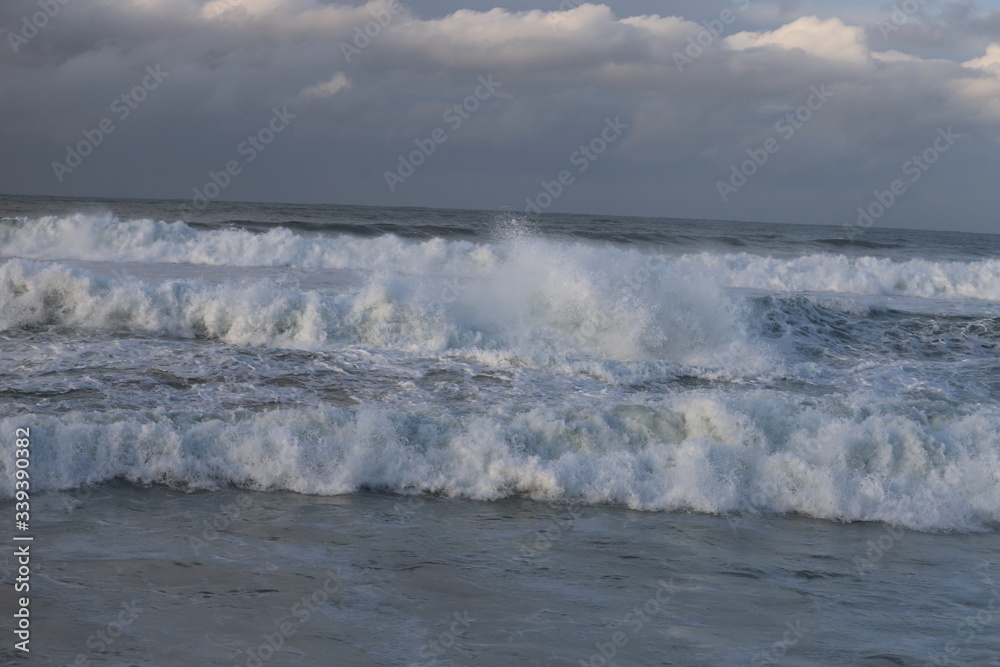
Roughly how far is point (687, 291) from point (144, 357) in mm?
8791

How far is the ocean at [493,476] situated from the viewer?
468cm

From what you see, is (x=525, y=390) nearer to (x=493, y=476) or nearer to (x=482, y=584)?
(x=493, y=476)

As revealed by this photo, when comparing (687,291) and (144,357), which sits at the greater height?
(687,291)

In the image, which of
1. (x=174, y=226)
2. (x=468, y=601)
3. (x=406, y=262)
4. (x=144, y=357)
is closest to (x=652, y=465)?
(x=468, y=601)

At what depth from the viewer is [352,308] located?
43.6 ft

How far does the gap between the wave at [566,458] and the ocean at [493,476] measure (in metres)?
0.03

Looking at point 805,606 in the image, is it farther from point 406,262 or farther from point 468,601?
point 406,262
